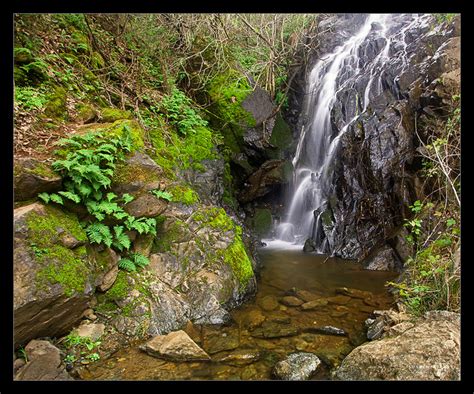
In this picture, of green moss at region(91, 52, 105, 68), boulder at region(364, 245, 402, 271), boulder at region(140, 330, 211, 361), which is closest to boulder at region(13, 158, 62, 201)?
boulder at region(140, 330, 211, 361)

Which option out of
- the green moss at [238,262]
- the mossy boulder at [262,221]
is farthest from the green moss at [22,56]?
the mossy boulder at [262,221]

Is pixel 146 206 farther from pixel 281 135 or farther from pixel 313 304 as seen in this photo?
pixel 281 135

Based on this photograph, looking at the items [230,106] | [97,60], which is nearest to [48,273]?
[97,60]

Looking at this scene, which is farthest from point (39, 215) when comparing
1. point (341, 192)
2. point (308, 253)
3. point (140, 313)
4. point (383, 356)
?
point (341, 192)

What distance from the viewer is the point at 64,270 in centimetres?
395

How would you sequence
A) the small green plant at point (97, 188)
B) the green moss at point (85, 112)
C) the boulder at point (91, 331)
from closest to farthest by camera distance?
the boulder at point (91, 331)
the small green plant at point (97, 188)
the green moss at point (85, 112)

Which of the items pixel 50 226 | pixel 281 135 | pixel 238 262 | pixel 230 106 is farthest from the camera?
pixel 281 135

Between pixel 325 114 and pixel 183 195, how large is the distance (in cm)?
669

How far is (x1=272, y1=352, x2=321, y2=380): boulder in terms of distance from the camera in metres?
3.75

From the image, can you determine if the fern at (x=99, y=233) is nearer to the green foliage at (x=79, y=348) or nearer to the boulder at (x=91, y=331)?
the boulder at (x=91, y=331)

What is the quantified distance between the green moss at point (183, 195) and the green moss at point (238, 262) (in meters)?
1.18

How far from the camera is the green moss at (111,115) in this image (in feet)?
19.9

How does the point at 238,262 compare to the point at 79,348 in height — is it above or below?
above

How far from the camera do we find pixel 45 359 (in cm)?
353
